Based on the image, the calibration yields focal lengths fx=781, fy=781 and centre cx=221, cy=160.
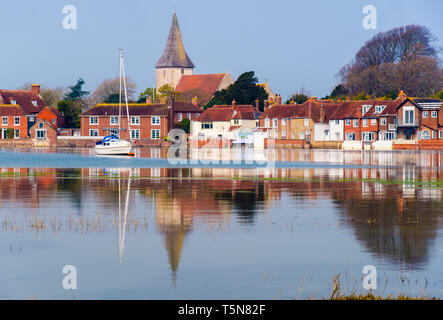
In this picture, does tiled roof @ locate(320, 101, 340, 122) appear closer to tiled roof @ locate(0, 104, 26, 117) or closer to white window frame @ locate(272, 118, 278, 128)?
white window frame @ locate(272, 118, 278, 128)

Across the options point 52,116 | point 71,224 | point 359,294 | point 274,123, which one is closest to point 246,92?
point 274,123

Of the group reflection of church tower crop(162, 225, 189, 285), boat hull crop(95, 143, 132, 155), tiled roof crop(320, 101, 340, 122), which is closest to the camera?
reflection of church tower crop(162, 225, 189, 285)

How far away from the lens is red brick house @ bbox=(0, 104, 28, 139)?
159 m

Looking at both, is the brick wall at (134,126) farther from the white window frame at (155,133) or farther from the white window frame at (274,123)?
the white window frame at (274,123)

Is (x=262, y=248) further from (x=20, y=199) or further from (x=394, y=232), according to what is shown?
(x=20, y=199)

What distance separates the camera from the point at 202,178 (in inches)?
2005

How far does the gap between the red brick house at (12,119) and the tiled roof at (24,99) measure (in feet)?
12.7

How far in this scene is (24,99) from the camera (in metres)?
169

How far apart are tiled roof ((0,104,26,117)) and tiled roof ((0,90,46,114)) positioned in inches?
140

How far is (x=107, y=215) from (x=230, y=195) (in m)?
9.87

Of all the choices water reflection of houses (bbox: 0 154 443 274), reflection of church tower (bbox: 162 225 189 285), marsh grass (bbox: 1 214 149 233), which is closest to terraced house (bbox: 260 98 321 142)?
water reflection of houses (bbox: 0 154 443 274)

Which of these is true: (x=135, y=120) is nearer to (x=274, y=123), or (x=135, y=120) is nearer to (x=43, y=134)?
(x=43, y=134)

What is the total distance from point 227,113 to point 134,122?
63.1ft
